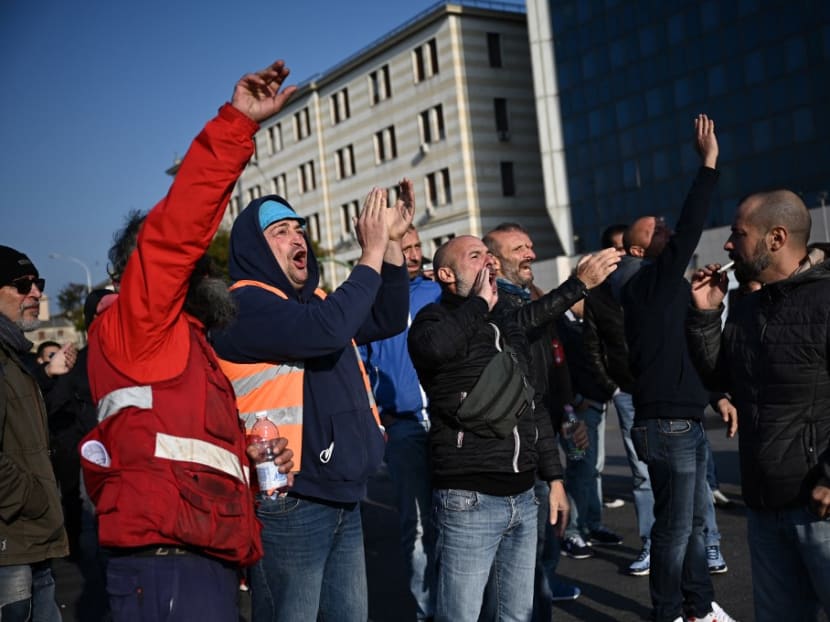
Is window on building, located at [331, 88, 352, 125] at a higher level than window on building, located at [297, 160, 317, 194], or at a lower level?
higher

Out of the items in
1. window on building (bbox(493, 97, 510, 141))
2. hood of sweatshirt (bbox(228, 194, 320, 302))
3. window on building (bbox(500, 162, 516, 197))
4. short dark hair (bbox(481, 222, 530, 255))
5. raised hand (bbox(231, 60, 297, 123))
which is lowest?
hood of sweatshirt (bbox(228, 194, 320, 302))

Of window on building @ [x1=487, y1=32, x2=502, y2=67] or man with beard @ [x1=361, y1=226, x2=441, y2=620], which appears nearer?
man with beard @ [x1=361, y1=226, x2=441, y2=620]

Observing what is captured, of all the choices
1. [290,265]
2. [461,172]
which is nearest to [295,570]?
[290,265]

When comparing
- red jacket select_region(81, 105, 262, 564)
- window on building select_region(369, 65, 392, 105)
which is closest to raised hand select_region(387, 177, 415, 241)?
red jacket select_region(81, 105, 262, 564)

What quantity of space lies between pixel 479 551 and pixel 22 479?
1.90m

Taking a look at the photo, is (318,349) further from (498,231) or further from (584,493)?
(584,493)

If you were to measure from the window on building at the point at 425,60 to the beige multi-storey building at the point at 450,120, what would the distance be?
0.05 meters

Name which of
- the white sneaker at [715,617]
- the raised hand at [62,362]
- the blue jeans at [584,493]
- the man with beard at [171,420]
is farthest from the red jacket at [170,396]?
the blue jeans at [584,493]

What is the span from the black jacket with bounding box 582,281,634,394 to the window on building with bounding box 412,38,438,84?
140 feet

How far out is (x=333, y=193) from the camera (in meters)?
58.6

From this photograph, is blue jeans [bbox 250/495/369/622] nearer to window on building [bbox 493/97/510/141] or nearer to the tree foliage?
window on building [bbox 493/97/510/141]

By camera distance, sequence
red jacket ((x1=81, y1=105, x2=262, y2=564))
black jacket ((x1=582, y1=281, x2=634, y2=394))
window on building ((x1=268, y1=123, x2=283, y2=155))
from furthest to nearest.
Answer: window on building ((x1=268, y1=123, x2=283, y2=155)), black jacket ((x1=582, y1=281, x2=634, y2=394)), red jacket ((x1=81, y1=105, x2=262, y2=564))

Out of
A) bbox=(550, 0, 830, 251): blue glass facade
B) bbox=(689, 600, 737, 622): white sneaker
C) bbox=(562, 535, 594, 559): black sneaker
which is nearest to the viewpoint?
bbox=(689, 600, 737, 622): white sneaker

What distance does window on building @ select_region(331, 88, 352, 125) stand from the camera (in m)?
55.9
